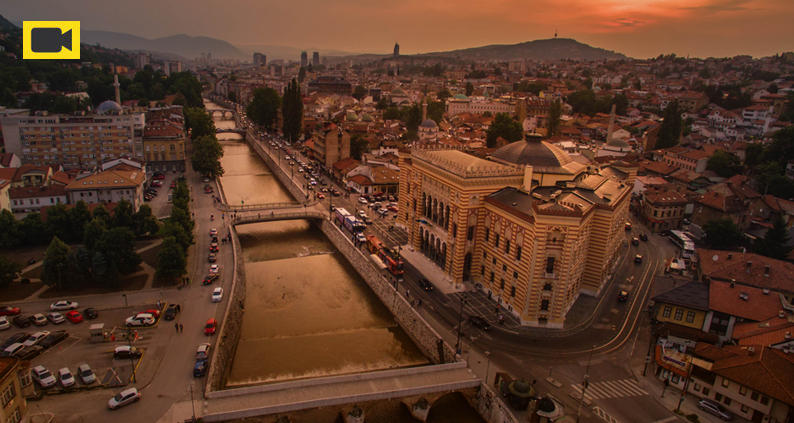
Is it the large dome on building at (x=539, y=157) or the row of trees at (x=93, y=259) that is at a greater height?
the large dome on building at (x=539, y=157)

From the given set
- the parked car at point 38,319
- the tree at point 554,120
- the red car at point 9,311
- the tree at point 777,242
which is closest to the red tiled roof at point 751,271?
the tree at point 777,242

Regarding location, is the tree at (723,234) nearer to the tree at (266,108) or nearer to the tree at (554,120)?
the tree at (554,120)

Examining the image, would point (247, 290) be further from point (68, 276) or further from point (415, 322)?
point (415, 322)

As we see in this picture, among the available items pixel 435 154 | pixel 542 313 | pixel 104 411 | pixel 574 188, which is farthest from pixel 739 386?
pixel 104 411

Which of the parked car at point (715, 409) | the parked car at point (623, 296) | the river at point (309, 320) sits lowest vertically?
the river at point (309, 320)

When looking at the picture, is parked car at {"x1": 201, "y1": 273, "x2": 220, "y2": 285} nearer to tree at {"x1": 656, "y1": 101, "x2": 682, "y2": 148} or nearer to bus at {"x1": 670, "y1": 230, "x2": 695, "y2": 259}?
bus at {"x1": 670, "y1": 230, "x2": 695, "y2": 259}
